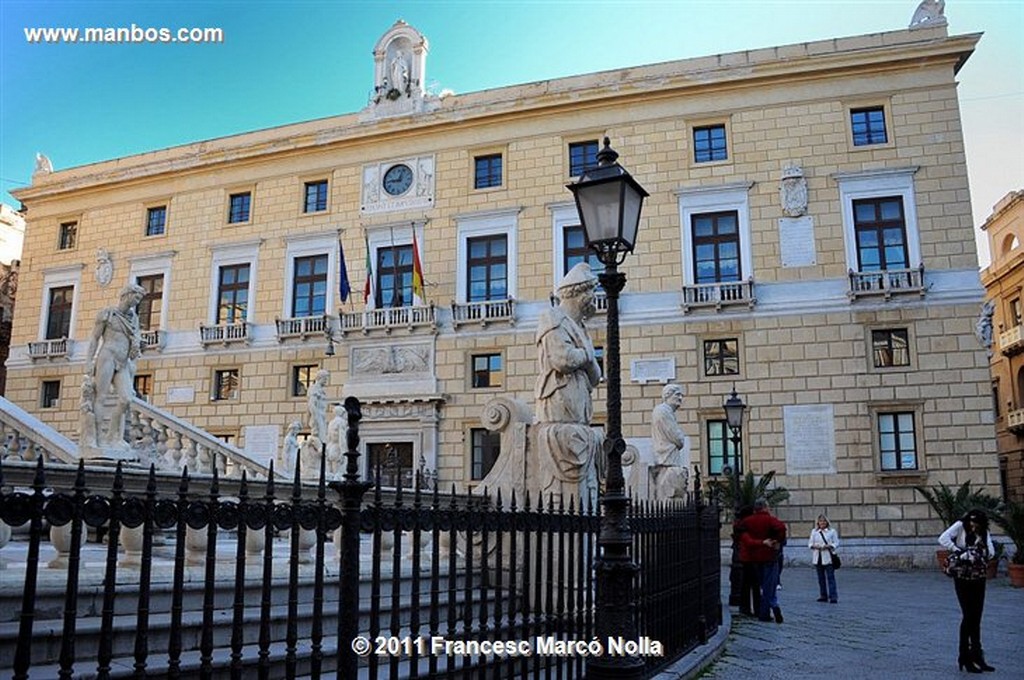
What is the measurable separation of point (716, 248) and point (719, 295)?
1583 mm

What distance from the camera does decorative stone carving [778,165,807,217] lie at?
23422mm

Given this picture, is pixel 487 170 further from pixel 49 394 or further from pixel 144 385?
pixel 49 394

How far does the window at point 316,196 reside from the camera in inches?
1126

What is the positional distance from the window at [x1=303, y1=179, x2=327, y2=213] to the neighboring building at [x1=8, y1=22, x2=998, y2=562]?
0.26 feet

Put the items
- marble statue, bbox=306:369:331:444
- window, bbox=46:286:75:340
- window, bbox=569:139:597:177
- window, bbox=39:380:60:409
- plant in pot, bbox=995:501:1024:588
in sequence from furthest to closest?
window, bbox=46:286:75:340, window, bbox=39:380:60:409, window, bbox=569:139:597:177, marble statue, bbox=306:369:331:444, plant in pot, bbox=995:501:1024:588

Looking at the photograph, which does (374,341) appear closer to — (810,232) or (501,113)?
(501,113)

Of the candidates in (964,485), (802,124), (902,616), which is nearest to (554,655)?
(902,616)

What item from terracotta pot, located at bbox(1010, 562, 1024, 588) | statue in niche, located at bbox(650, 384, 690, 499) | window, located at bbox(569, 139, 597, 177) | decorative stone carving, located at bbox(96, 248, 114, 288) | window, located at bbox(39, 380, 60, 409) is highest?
window, located at bbox(569, 139, 597, 177)

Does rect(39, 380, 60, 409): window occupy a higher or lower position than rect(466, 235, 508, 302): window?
lower

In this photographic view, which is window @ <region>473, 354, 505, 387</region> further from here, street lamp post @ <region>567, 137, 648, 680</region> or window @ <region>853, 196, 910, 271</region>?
street lamp post @ <region>567, 137, 648, 680</region>

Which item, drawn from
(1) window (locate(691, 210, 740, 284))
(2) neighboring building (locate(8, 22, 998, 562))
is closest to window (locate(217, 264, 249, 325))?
(2) neighboring building (locate(8, 22, 998, 562))

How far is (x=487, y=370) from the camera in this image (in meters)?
25.4

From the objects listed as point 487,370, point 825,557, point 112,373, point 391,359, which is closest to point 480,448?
point 487,370

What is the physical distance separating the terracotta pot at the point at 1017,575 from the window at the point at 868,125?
12.1 metres
